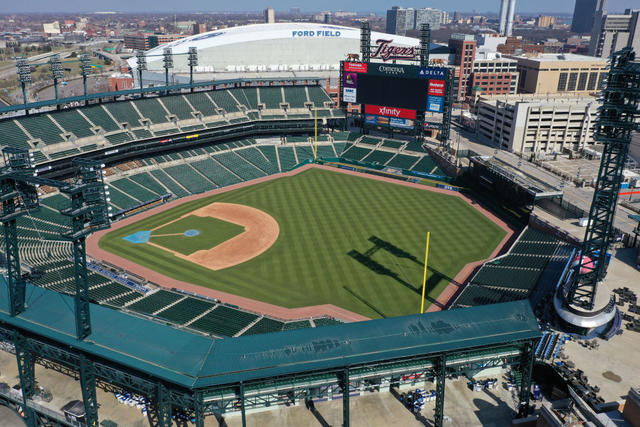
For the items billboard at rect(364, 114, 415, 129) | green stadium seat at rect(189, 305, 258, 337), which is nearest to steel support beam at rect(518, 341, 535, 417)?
green stadium seat at rect(189, 305, 258, 337)

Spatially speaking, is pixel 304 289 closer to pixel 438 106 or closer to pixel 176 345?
pixel 176 345

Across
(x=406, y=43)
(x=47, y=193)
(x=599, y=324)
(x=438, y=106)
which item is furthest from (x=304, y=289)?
(x=406, y=43)

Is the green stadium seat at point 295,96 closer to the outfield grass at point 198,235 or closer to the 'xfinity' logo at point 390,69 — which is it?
the 'xfinity' logo at point 390,69

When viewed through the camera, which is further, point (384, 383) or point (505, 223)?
point (505, 223)

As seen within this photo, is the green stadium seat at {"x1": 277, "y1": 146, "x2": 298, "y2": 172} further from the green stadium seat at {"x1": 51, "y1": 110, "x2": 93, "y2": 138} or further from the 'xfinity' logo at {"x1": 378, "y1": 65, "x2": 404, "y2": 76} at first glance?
the green stadium seat at {"x1": 51, "y1": 110, "x2": 93, "y2": 138}

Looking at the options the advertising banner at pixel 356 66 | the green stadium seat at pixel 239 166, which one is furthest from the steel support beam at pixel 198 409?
the advertising banner at pixel 356 66
